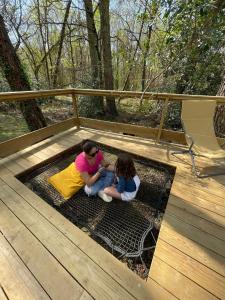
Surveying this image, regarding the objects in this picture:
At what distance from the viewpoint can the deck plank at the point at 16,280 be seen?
1.24 meters

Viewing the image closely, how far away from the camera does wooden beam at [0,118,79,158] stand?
9.37ft

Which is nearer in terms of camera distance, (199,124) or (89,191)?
(89,191)

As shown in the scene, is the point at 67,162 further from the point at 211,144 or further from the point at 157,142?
the point at 211,144

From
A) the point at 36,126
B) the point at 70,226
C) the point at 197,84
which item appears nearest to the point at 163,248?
the point at 70,226

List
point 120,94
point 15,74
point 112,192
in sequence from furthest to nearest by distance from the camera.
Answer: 1. point 15,74
2. point 120,94
3. point 112,192

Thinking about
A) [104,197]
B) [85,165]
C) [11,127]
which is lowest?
[11,127]

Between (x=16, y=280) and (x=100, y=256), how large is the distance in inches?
23.7

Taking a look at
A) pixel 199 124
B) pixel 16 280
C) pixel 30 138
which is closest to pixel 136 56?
pixel 199 124

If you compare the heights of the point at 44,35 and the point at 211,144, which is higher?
the point at 44,35

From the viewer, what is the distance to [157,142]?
3.29m

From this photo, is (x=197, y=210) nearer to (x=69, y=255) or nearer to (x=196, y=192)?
(x=196, y=192)

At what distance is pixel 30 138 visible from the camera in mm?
3178

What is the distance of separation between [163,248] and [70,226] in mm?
819

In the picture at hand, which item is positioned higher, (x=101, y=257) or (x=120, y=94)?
(x=120, y=94)
